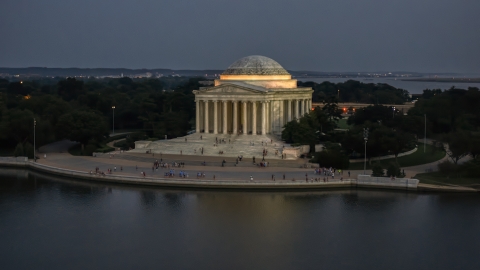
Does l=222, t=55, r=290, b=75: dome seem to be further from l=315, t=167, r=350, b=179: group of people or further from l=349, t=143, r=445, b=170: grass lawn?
l=315, t=167, r=350, b=179: group of people

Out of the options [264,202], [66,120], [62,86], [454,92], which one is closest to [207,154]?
[66,120]

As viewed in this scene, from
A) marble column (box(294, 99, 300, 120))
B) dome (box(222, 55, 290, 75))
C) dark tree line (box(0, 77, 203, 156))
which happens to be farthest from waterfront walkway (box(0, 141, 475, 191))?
marble column (box(294, 99, 300, 120))

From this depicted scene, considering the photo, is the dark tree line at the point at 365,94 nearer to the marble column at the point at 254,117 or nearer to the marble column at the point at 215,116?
the marble column at the point at 215,116

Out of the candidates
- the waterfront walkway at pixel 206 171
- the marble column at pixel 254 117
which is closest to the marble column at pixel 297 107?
the marble column at pixel 254 117

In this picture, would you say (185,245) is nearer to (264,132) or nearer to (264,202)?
(264,202)

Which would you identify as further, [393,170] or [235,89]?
[235,89]

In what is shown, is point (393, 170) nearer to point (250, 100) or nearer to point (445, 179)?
point (445, 179)

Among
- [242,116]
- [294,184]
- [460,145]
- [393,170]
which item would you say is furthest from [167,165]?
[460,145]
